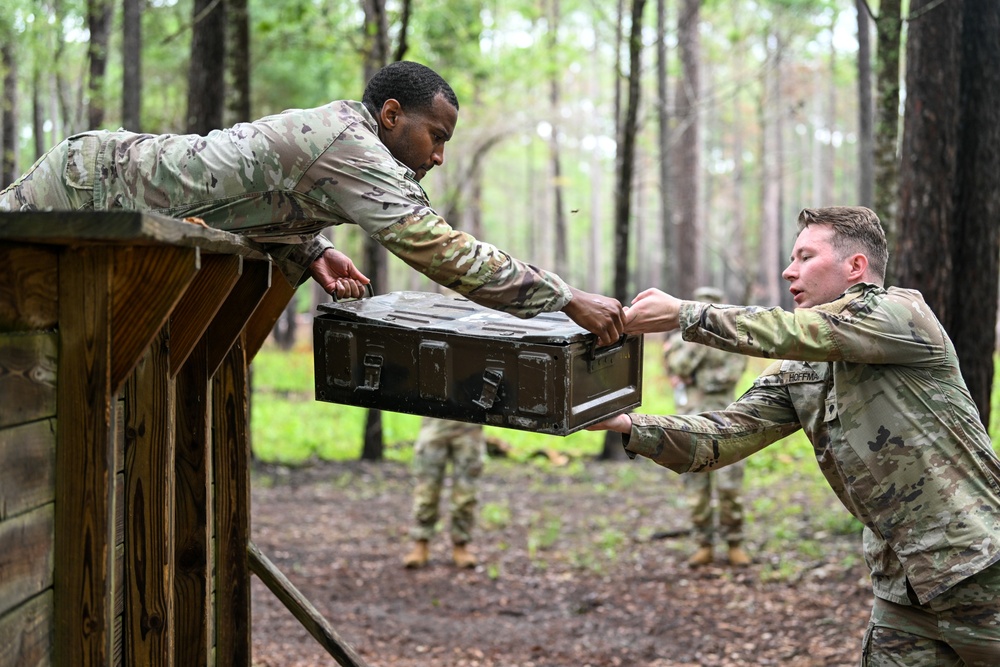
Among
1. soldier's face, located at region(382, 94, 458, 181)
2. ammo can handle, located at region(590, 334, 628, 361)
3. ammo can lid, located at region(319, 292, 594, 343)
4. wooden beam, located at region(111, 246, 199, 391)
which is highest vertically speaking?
soldier's face, located at region(382, 94, 458, 181)

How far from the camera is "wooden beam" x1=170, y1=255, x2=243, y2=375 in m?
2.90

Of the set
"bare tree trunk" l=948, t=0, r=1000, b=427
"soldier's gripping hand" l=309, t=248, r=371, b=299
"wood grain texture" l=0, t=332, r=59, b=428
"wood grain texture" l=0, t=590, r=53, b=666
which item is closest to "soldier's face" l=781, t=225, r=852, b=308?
"soldier's gripping hand" l=309, t=248, r=371, b=299

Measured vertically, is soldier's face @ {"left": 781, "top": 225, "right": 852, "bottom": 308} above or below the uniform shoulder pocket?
below

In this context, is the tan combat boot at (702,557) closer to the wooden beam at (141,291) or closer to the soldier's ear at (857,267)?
the soldier's ear at (857,267)

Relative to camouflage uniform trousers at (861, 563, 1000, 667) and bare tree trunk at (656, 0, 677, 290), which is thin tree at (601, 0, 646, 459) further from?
camouflage uniform trousers at (861, 563, 1000, 667)

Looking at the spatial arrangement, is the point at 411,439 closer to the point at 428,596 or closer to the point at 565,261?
the point at 428,596

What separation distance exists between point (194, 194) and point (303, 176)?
37cm

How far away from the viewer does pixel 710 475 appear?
8.80 meters

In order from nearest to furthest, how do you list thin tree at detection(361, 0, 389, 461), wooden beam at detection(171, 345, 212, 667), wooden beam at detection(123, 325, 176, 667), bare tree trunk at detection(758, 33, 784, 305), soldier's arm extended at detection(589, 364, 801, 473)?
1. wooden beam at detection(123, 325, 176, 667)
2. wooden beam at detection(171, 345, 212, 667)
3. soldier's arm extended at detection(589, 364, 801, 473)
4. thin tree at detection(361, 0, 389, 461)
5. bare tree trunk at detection(758, 33, 784, 305)

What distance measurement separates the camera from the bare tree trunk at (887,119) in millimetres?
7488

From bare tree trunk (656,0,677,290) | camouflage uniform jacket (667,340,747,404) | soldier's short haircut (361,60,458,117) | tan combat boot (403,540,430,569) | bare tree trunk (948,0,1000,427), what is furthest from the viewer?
bare tree trunk (656,0,677,290)

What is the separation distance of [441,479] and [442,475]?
4 cm

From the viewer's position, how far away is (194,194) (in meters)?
3.23

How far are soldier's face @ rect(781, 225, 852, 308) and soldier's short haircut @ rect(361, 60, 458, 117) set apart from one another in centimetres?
144
